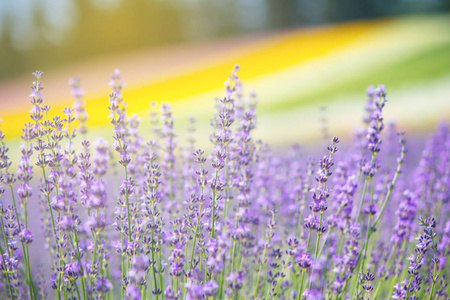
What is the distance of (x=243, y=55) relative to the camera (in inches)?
474

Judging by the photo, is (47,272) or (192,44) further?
(192,44)

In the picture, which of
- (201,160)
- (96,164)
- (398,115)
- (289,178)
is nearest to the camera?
(96,164)

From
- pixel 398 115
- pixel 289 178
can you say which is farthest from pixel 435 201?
pixel 398 115

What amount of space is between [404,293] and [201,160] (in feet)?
3.26

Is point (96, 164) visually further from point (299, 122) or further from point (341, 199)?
point (299, 122)

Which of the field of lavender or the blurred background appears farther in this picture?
the blurred background

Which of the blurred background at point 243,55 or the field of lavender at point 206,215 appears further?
the blurred background at point 243,55

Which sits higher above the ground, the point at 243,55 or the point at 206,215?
the point at 243,55

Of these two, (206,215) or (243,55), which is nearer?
(206,215)

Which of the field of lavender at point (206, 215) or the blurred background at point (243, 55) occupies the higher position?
the blurred background at point (243, 55)

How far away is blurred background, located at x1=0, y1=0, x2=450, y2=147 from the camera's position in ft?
30.5

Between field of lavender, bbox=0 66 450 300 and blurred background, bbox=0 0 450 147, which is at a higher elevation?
blurred background, bbox=0 0 450 147

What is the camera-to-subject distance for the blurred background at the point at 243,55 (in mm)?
9305

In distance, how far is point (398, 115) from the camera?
7957 mm
